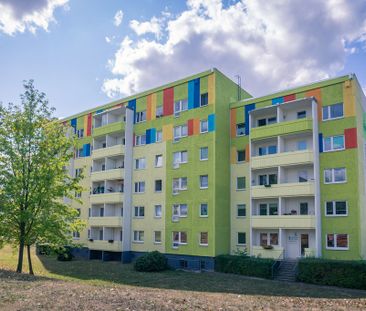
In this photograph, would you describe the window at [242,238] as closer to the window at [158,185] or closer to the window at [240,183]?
the window at [240,183]

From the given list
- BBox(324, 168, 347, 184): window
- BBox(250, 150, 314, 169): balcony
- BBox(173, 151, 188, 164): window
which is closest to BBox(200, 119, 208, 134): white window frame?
BBox(173, 151, 188, 164): window

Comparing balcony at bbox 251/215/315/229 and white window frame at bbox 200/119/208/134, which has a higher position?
white window frame at bbox 200/119/208/134

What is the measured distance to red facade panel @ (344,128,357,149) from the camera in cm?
2997

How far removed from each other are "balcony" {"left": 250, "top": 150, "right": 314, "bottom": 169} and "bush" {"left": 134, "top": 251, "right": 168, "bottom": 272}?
1141cm

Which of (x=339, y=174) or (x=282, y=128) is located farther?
(x=282, y=128)

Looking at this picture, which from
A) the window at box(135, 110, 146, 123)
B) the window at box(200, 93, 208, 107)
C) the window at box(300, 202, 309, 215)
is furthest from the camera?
the window at box(135, 110, 146, 123)

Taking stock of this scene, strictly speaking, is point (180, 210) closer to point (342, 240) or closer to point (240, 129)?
point (240, 129)

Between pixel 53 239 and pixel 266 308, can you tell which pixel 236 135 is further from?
pixel 266 308

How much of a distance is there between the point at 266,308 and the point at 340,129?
2041 centimetres

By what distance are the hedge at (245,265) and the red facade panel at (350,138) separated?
10.9 meters

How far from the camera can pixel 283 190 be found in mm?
31672

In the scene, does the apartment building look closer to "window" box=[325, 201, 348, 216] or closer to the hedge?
"window" box=[325, 201, 348, 216]

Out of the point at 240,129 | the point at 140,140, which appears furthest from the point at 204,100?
the point at 140,140

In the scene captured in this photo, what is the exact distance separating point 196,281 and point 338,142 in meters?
15.6
